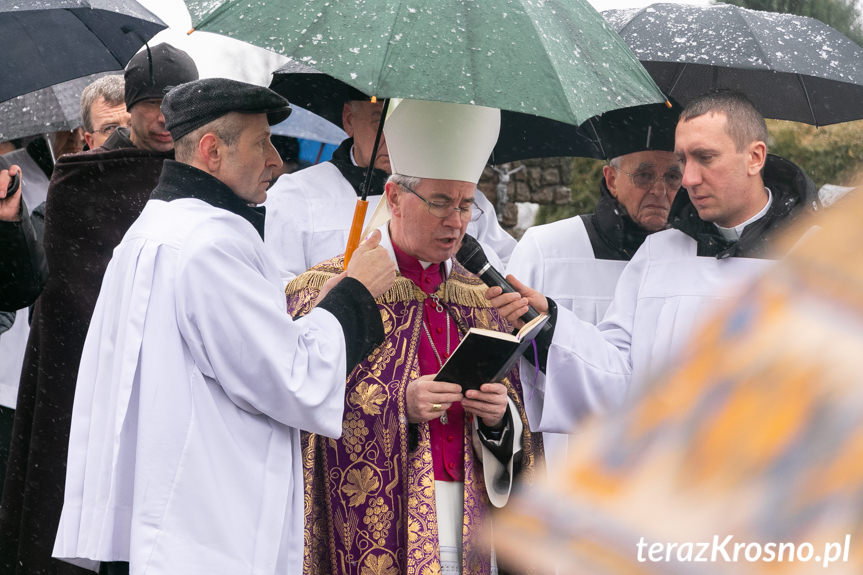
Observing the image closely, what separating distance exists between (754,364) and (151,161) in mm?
3575

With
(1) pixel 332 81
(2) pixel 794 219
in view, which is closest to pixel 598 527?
(2) pixel 794 219

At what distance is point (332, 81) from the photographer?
511 centimetres

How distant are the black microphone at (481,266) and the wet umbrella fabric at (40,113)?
2.58m

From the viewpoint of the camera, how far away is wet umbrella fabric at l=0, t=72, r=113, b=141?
512 centimetres

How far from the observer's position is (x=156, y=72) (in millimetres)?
4188

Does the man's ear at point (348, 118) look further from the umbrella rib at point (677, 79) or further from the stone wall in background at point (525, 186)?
the stone wall in background at point (525, 186)

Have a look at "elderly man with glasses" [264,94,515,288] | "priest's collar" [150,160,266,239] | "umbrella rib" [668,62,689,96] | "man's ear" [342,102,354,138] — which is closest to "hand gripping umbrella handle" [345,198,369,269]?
"priest's collar" [150,160,266,239]

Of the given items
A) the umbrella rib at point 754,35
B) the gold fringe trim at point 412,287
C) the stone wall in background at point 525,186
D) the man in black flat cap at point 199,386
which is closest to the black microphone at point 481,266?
the gold fringe trim at point 412,287

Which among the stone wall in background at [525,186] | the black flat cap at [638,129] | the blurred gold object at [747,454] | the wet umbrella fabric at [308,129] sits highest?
the blurred gold object at [747,454]

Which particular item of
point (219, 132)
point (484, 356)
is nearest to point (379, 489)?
point (484, 356)

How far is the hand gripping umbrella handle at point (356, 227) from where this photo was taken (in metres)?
3.47

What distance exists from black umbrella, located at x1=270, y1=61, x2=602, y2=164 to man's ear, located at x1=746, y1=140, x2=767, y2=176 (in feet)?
2.21

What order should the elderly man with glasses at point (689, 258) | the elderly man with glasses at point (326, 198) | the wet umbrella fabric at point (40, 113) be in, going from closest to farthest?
the elderly man with glasses at point (689, 258)
the elderly man with glasses at point (326, 198)
the wet umbrella fabric at point (40, 113)

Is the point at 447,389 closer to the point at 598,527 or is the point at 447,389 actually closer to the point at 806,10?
the point at 598,527
